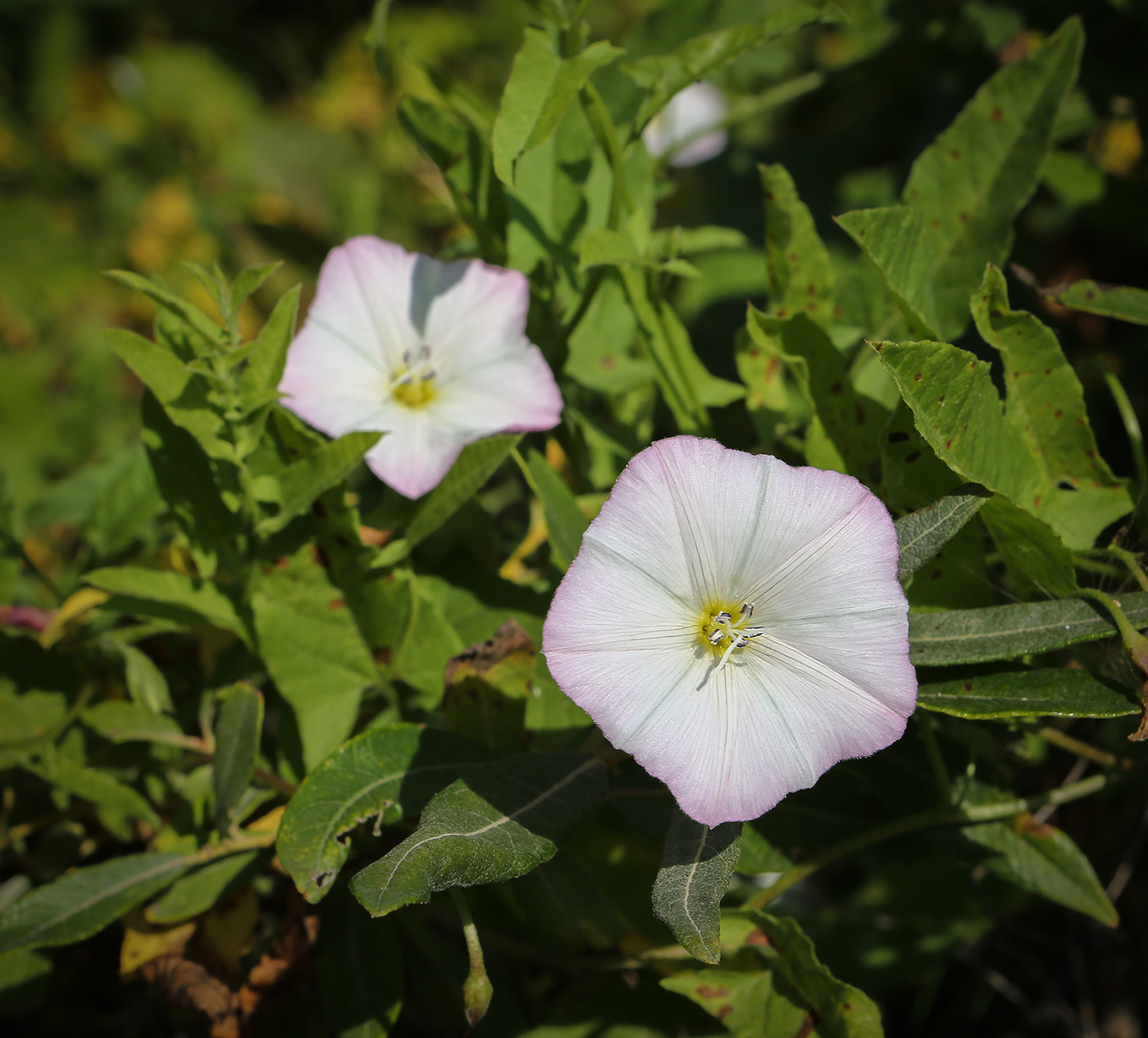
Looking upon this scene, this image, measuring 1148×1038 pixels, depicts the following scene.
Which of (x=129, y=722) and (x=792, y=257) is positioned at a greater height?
(x=792, y=257)

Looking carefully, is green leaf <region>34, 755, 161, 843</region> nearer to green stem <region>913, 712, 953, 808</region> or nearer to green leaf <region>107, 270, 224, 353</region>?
green leaf <region>107, 270, 224, 353</region>

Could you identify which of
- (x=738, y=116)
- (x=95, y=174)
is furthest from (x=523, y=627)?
(x=95, y=174)

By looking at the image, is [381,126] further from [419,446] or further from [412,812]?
[412,812]

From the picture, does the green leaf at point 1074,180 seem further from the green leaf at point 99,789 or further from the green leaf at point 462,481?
the green leaf at point 99,789

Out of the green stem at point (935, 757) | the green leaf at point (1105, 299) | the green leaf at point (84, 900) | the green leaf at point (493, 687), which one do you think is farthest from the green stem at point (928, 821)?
the green leaf at point (84, 900)

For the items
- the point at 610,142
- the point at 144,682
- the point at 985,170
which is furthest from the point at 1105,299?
the point at 144,682

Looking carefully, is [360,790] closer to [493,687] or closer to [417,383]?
[493,687]

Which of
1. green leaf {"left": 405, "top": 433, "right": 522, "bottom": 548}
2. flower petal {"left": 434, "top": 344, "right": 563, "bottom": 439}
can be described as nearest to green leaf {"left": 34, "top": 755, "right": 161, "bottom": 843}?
green leaf {"left": 405, "top": 433, "right": 522, "bottom": 548}
